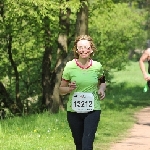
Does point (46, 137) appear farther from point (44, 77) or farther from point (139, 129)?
point (44, 77)

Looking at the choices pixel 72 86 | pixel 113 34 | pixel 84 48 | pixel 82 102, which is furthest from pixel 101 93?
pixel 113 34

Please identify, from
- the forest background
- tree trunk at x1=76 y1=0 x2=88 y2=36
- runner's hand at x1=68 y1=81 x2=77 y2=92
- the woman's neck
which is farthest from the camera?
tree trunk at x1=76 y1=0 x2=88 y2=36

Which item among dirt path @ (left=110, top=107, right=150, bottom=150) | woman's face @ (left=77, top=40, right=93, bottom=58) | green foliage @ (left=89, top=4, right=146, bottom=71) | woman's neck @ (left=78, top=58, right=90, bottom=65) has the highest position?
woman's face @ (left=77, top=40, right=93, bottom=58)

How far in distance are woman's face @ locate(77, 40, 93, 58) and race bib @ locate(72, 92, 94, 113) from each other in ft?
1.56

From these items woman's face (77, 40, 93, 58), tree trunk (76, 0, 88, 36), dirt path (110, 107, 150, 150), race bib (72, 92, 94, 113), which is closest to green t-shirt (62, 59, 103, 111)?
race bib (72, 92, 94, 113)

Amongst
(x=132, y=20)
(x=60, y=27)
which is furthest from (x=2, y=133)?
(x=132, y=20)

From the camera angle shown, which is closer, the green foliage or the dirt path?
the dirt path

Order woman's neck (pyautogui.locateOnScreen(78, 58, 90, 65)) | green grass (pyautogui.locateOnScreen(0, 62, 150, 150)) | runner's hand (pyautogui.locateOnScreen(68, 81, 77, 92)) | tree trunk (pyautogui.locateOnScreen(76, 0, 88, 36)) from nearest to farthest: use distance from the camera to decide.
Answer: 1. runner's hand (pyautogui.locateOnScreen(68, 81, 77, 92))
2. woman's neck (pyautogui.locateOnScreen(78, 58, 90, 65))
3. green grass (pyautogui.locateOnScreen(0, 62, 150, 150))
4. tree trunk (pyautogui.locateOnScreen(76, 0, 88, 36))

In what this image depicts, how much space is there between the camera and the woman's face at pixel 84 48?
21.8 ft

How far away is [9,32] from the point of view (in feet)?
70.1

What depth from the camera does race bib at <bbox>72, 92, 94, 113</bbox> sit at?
21.9 ft

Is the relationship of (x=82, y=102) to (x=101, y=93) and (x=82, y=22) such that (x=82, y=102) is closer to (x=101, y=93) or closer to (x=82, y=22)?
(x=101, y=93)

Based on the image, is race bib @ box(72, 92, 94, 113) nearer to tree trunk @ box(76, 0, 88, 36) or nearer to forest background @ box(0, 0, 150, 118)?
forest background @ box(0, 0, 150, 118)

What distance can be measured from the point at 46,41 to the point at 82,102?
48.7 ft
